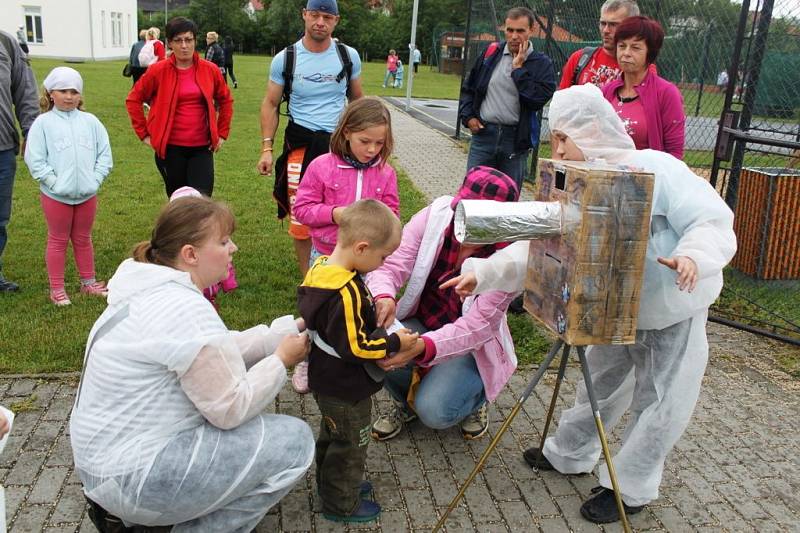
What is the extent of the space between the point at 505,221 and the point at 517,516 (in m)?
1.41

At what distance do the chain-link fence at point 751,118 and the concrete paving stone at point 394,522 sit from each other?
3.41 metres

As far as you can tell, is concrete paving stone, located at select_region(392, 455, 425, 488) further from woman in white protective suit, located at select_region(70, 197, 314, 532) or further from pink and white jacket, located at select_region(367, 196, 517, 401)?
woman in white protective suit, located at select_region(70, 197, 314, 532)

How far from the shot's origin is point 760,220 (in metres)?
6.42

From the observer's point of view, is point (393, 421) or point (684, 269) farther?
point (393, 421)

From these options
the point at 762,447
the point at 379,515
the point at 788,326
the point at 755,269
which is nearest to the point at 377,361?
the point at 379,515

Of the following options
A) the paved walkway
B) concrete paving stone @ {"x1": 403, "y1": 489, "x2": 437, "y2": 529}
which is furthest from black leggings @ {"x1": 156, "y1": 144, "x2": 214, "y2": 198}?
concrete paving stone @ {"x1": 403, "y1": 489, "x2": 437, "y2": 529}

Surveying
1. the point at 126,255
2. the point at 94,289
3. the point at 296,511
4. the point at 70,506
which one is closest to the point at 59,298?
the point at 94,289

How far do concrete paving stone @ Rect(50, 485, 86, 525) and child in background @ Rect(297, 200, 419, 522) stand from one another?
39.0 inches

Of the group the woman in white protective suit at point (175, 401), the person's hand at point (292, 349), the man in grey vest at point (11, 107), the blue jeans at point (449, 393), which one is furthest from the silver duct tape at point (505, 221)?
the man in grey vest at point (11, 107)

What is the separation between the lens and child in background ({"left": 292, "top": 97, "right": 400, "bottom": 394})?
4.02m

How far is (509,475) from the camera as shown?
3.49 metres

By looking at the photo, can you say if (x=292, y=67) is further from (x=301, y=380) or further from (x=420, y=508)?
(x=420, y=508)

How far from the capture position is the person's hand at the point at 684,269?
2422 millimetres

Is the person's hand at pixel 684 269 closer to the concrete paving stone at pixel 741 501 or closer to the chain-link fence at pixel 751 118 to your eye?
the concrete paving stone at pixel 741 501
